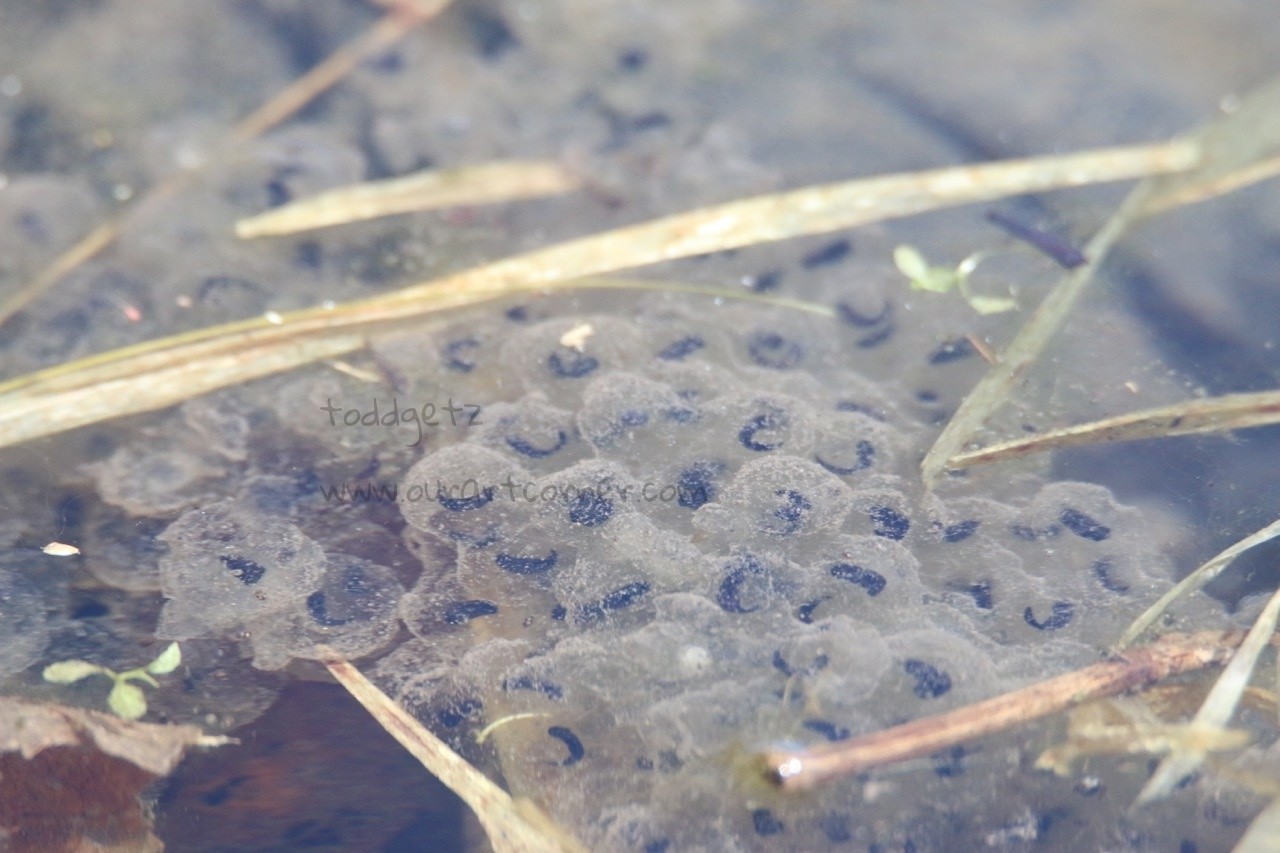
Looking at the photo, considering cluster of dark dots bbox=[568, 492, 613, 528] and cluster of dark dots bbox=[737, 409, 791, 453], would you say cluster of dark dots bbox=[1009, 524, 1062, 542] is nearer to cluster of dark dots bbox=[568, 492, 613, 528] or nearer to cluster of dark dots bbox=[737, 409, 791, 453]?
cluster of dark dots bbox=[737, 409, 791, 453]

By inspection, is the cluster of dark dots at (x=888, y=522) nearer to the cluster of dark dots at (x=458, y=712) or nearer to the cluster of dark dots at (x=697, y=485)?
the cluster of dark dots at (x=697, y=485)

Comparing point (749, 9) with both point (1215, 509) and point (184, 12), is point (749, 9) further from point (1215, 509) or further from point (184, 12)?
point (1215, 509)

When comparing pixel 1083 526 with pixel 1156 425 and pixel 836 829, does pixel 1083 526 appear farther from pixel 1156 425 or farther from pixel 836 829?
pixel 836 829

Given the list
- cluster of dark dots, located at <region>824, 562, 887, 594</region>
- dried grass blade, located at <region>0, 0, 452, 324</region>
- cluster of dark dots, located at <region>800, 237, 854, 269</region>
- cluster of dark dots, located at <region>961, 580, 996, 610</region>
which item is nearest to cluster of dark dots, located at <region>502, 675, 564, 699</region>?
cluster of dark dots, located at <region>824, 562, 887, 594</region>

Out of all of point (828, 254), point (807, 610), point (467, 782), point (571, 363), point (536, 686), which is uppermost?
point (828, 254)

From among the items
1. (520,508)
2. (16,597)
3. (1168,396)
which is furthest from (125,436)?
(1168,396)

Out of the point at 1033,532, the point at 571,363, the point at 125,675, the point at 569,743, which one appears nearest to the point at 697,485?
the point at 571,363

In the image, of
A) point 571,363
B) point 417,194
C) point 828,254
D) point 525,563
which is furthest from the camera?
point 417,194

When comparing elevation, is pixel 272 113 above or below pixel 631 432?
above
